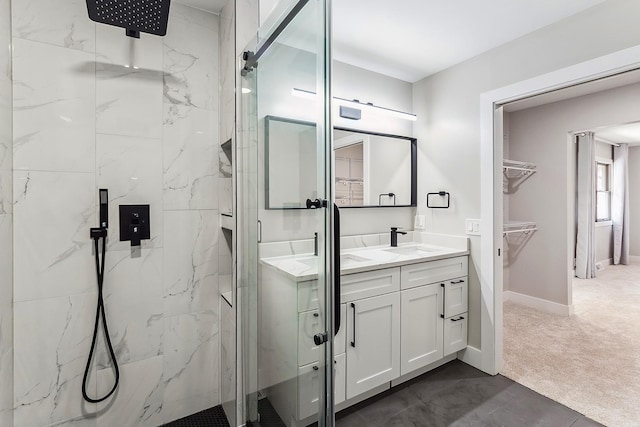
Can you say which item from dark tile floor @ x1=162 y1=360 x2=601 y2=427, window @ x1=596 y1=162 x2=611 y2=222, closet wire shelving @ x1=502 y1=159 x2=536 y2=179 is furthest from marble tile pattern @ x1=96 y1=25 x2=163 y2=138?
window @ x1=596 y1=162 x2=611 y2=222

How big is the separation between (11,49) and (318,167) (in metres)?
1.51

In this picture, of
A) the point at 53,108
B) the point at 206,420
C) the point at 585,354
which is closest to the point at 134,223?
the point at 53,108

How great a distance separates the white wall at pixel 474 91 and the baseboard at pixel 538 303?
1.83 metres

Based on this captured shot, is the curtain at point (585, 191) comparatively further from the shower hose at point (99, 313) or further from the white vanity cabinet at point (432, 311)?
the shower hose at point (99, 313)

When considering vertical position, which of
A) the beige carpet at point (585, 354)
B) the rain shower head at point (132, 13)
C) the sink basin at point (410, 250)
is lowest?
the beige carpet at point (585, 354)

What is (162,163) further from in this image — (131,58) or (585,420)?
(585,420)

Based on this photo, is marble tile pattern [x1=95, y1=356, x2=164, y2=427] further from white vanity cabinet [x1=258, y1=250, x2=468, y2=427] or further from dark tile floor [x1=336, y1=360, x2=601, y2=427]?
dark tile floor [x1=336, y1=360, x2=601, y2=427]

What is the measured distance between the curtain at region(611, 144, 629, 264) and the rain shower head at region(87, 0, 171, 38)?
25.0ft

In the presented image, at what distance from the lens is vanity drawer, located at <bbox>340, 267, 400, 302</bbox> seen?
5.96 feet

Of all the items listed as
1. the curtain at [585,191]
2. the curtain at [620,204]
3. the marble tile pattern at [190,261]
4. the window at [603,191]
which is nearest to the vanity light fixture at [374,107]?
the marble tile pattern at [190,261]

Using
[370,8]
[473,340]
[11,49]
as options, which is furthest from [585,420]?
[11,49]

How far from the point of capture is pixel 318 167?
42.4 inches

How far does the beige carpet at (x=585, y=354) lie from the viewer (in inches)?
78.0

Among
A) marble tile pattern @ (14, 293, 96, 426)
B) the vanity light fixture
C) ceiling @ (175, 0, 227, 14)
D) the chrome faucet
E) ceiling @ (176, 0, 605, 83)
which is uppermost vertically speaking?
ceiling @ (176, 0, 605, 83)
